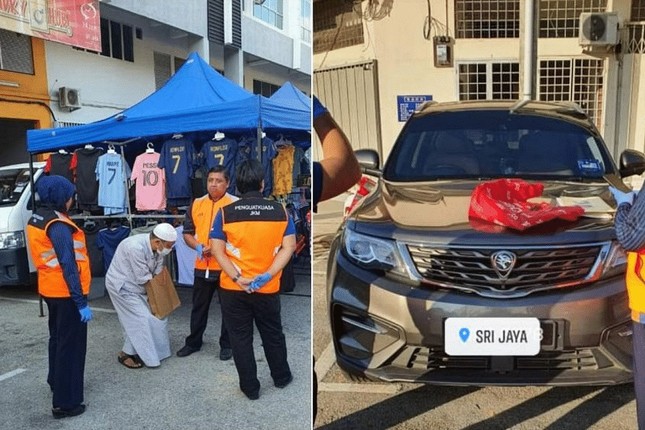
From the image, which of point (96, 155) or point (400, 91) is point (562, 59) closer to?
point (400, 91)

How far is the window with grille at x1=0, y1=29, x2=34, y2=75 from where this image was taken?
3.58 feet

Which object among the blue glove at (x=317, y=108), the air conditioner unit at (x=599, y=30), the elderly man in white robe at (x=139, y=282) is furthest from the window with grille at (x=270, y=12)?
the elderly man in white robe at (x=139, y=282)

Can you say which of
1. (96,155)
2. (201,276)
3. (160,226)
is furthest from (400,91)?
(160,226)

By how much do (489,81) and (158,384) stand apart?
1041mm

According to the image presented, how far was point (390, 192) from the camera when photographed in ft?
3.34

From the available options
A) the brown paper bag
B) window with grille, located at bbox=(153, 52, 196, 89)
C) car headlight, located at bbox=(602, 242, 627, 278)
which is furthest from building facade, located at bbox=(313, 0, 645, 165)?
the brown paper bag

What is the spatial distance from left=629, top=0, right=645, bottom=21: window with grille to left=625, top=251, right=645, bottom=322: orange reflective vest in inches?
14.5

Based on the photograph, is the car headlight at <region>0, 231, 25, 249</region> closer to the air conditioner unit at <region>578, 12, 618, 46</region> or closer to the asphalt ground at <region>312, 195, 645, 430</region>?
the asphalt ground at <region>312, 195, 645, 430</region>

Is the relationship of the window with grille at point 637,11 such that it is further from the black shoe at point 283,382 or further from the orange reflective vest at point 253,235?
the black shoe at point 283,382

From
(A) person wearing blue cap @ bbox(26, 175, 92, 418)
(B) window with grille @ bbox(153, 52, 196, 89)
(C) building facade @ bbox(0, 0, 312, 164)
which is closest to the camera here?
(C) building facade @ bbox(0, 0, 312, 164)

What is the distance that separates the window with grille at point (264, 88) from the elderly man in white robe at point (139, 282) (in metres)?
0.85

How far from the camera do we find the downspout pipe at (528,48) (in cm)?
88

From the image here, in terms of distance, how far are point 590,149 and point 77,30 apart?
1010mm

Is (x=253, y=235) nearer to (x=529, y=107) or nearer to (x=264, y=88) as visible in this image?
(x=264, y=88)
